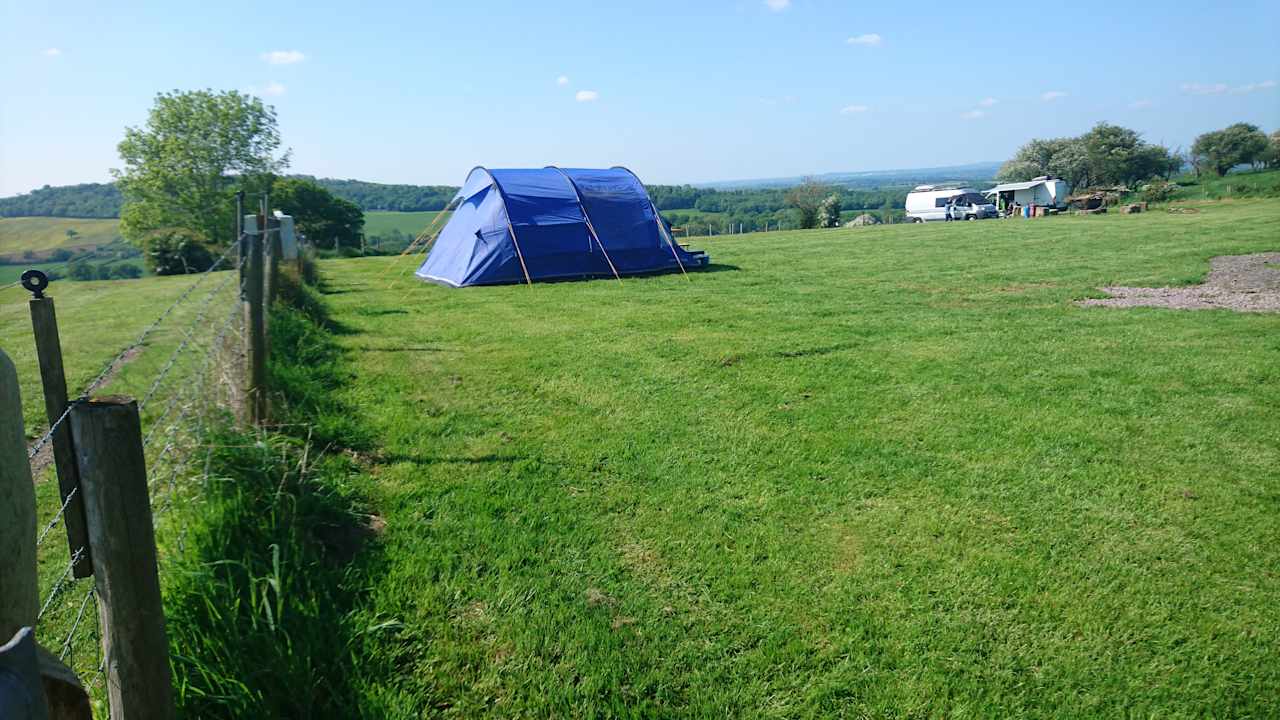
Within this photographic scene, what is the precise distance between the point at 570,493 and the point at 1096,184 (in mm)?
63467

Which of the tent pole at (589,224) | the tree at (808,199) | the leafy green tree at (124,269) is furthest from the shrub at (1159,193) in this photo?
the leafy green tree at (124,269)

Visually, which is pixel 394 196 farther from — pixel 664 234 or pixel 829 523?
pixel 829 523

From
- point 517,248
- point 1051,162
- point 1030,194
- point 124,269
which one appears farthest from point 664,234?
point 1051,162

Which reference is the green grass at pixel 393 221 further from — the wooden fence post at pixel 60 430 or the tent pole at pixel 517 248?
the wooden fence post at pixel 60 430

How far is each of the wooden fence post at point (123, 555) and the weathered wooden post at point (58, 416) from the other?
9cm

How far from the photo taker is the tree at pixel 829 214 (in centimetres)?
4253

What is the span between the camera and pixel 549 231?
1380cm

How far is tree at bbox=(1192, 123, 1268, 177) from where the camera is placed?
55094mm

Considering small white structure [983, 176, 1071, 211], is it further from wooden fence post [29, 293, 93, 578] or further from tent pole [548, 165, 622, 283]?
wooden fence post [29, 293, 93, 578]

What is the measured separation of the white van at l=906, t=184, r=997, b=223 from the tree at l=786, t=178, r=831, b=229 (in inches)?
224

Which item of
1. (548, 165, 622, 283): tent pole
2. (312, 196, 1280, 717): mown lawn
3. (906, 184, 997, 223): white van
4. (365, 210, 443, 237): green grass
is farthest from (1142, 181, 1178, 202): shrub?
(365, 210, 443, 237): green grass

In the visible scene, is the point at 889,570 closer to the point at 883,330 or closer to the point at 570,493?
the point at 570,493

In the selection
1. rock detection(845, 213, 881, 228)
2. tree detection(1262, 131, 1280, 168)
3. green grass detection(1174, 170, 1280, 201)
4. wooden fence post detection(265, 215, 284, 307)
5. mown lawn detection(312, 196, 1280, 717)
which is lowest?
mown lawn detection(312, 196, 1280, 717)

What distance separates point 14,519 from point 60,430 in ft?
1.92
